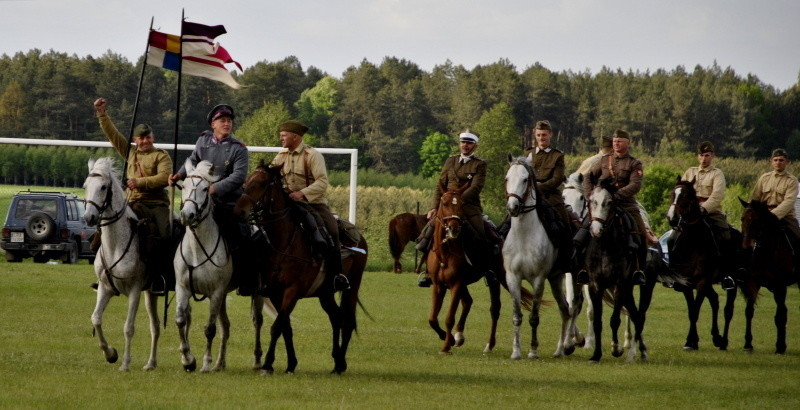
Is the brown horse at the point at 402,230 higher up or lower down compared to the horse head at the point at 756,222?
lower down

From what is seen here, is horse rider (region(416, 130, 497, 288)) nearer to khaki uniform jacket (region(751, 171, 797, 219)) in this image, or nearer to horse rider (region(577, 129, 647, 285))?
horse rider (region(577, 129, 647, 285))

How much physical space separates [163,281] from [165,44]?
3077mm

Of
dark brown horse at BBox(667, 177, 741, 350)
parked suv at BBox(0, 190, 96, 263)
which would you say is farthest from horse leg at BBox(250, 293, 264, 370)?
parked suv at BBox(0, 190, 96, 263)

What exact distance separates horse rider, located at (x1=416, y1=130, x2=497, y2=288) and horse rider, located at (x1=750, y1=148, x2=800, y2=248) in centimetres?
471

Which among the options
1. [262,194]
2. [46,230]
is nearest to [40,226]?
[46,230]

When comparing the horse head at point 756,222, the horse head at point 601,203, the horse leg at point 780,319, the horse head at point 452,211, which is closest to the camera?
the horse head at point 601,203

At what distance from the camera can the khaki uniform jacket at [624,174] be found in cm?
1669

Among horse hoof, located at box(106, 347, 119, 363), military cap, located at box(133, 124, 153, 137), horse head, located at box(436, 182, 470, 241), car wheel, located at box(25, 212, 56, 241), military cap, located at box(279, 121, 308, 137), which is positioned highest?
military cap, located at box(279, 121, 308, 137)

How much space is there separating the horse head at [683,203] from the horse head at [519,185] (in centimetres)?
262

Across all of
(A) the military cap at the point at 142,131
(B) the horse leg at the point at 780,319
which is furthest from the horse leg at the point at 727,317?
(A) the military cap at the point at 142,131

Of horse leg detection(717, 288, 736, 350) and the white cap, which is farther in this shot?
horse leg detection(717, 288, 736, 350)

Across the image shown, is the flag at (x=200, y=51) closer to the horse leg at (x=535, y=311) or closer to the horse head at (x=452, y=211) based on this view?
the horse head at (x=452, y=211)

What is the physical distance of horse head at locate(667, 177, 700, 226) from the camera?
1800 cm

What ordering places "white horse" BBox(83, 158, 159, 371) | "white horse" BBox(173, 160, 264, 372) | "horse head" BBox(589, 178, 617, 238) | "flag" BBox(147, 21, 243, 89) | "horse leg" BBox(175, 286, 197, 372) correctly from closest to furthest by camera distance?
"white horse" BBox(173, 160, 264, 372)
"horse leg" BBox(175, 286, 197, 372)
"white horse" BBox(83, 158, 159, 371)
"flag" BBox(147, 21, 243, 89)
"horse head" BBox(589, 178, 617, 238)
